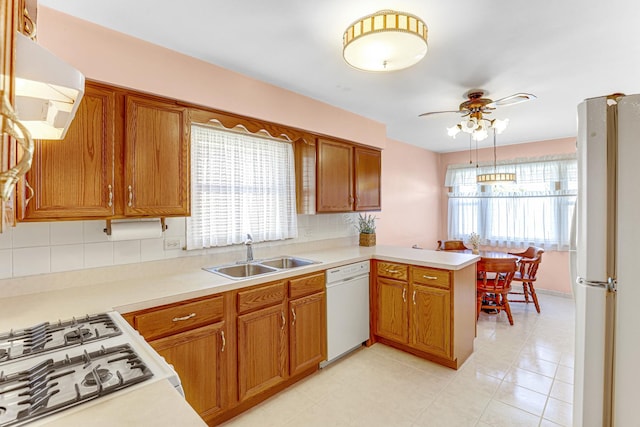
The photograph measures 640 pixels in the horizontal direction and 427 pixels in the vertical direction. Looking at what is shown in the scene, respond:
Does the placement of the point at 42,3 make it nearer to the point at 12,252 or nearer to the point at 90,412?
the point at 12,252

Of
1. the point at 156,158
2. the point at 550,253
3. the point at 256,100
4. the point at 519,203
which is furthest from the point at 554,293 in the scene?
the point at 156,158

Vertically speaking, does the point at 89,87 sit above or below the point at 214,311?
above

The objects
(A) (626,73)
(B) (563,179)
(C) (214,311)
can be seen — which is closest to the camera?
(C) (214,311)

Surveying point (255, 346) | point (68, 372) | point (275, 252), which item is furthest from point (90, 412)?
point (275, 252)

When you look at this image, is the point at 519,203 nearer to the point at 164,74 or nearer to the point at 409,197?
the point at 409,197

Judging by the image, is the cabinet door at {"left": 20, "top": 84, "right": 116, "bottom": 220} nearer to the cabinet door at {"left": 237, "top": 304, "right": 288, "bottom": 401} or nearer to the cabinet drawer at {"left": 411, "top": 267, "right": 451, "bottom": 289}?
the cabinet door at {"left": 237, "top": 304, "right": 288, "bottom": 401}

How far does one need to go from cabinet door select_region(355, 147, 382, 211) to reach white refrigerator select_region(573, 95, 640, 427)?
2271mm

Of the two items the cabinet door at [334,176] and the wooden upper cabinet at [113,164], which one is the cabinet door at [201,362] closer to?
the wooden upper cabinet at [113,164]

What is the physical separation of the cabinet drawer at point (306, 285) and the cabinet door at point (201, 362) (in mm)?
615

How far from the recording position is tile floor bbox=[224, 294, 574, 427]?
2.04 meters

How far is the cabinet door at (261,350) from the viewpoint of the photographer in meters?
2.07

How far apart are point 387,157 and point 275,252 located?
2.67 m

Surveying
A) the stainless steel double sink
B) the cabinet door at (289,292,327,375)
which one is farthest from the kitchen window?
the cabinet door at (289,292,327,375)

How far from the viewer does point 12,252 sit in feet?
5.68
